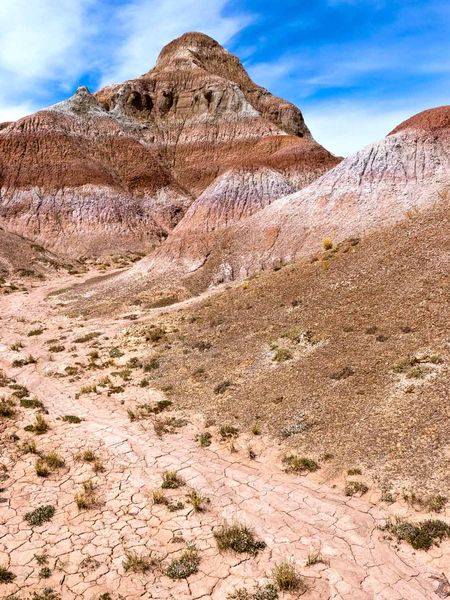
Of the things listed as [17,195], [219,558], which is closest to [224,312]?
[219,558]

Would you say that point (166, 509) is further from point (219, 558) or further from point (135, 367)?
point (135, 367)

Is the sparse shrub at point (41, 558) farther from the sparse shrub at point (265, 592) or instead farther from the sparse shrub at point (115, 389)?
the sparse shrub at point (115, 389)

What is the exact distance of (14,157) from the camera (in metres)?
74.2

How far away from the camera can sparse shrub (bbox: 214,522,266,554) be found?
9836 millimetres

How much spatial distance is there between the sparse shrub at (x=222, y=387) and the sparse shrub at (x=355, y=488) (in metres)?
7.24

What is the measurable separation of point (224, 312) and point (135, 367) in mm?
6597

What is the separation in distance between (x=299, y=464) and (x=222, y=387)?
19.4 ft

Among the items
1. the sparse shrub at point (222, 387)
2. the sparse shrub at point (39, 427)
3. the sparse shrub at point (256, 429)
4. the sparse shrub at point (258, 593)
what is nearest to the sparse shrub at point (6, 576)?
the sparse shrub at point (258, 593)

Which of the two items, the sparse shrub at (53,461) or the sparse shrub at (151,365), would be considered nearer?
the sparse shrub at (53,461)

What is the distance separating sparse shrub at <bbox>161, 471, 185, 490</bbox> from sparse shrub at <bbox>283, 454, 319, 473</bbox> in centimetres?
299

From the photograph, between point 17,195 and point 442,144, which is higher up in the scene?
point 17,195

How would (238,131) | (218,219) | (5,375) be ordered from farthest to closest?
(238,131), (218,219), (5,375)

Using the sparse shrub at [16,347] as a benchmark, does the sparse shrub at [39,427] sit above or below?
below

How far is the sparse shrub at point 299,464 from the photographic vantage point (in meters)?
12.8
